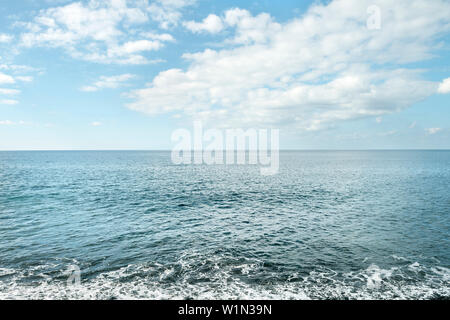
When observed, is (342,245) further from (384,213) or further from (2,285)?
(2,285)

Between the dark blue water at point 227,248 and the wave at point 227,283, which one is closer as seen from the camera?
the wave at point 227,283

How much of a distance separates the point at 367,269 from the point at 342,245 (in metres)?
5.74

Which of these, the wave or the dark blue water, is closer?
the wave

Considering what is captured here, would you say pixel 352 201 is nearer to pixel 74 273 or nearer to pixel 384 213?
pixel 384 213

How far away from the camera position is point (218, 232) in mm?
33531

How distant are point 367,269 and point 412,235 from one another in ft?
43.5

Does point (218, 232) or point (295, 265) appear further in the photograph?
point (218, 232)

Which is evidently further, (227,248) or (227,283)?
(227,248)

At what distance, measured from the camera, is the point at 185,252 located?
2700 centimetres

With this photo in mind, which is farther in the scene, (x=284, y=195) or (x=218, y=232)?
(x=284, y=195)
